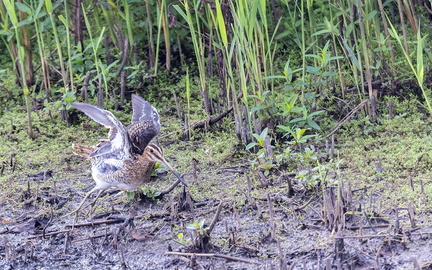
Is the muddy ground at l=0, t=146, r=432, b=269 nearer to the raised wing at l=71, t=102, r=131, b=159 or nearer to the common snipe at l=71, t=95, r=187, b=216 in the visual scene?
the common snipe at l=71, t=95, r=187, b=216

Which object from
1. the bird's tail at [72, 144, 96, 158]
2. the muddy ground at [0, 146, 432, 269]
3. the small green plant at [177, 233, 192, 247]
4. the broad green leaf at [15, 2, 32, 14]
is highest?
the broad green leaf at [15, 2, 32, 14]

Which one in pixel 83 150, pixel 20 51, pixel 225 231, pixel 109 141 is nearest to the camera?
pixel 225 231

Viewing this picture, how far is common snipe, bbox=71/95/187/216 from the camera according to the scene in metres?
4.47

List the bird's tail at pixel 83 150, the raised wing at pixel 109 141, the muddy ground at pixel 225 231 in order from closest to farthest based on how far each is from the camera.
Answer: the muddy ground at pixel 225 231 < the raised wing at pixel 109 141 < the bird's tail at pixel 83 150

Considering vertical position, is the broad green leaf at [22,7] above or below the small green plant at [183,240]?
above

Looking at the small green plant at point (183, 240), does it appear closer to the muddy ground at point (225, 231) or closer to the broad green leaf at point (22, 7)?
the muddy ground at point (225, 231)

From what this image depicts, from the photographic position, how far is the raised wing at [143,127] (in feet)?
15.5

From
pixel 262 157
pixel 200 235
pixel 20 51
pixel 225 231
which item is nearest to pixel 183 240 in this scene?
pixel 200 235

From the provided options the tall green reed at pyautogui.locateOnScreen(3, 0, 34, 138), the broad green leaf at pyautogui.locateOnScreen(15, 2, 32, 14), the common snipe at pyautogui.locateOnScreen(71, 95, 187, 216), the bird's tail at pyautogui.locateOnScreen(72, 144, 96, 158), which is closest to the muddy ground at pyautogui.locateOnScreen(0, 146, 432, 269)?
the common snipe at pyautogui.locateOnScreen(71, 95, 187, 216)

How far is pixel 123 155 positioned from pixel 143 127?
0.31m

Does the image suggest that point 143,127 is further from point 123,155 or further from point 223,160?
point 223,160

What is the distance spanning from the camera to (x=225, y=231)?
406 cm

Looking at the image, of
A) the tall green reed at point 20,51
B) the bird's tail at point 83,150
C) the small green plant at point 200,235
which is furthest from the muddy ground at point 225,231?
the tall green reed at point 20,51

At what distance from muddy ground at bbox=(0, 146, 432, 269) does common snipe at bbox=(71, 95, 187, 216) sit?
0.19 m
